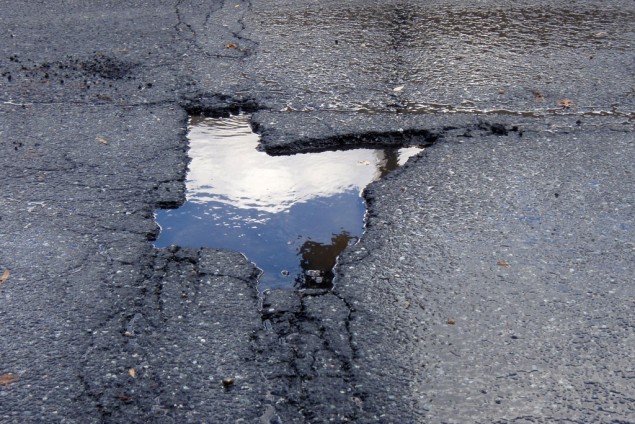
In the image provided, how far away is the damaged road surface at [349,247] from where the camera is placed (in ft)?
9.14

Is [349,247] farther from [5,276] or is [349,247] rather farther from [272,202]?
[5,276]

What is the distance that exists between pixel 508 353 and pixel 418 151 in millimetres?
1757

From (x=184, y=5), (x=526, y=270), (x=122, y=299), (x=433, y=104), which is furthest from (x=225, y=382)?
(x=184, y=5)

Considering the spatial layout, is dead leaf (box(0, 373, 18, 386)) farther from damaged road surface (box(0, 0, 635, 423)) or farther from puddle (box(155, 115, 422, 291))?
puddle (box(155, 115, 422, 291))

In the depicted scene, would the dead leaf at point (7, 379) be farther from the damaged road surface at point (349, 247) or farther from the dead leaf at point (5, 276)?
the dead leaf at point (5, 276)

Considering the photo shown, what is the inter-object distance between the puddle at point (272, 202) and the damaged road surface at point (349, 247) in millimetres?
98

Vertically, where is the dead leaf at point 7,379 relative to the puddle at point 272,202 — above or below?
below

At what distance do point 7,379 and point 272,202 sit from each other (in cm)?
174

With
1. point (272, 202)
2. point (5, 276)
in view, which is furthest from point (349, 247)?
point (5, 276)

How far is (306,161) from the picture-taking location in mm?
4457

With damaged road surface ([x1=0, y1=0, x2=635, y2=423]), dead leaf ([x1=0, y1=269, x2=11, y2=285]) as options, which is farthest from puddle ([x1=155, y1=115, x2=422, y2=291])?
dead leaf ([x1=0, y1=269, x2=11, y2=285])

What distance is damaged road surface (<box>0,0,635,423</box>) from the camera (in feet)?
9.14

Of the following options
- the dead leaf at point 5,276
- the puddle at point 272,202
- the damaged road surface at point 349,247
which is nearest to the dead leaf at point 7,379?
the damaged road surface at point 349,247

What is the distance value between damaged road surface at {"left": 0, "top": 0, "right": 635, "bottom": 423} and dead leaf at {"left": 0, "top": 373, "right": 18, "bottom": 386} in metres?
0.01
